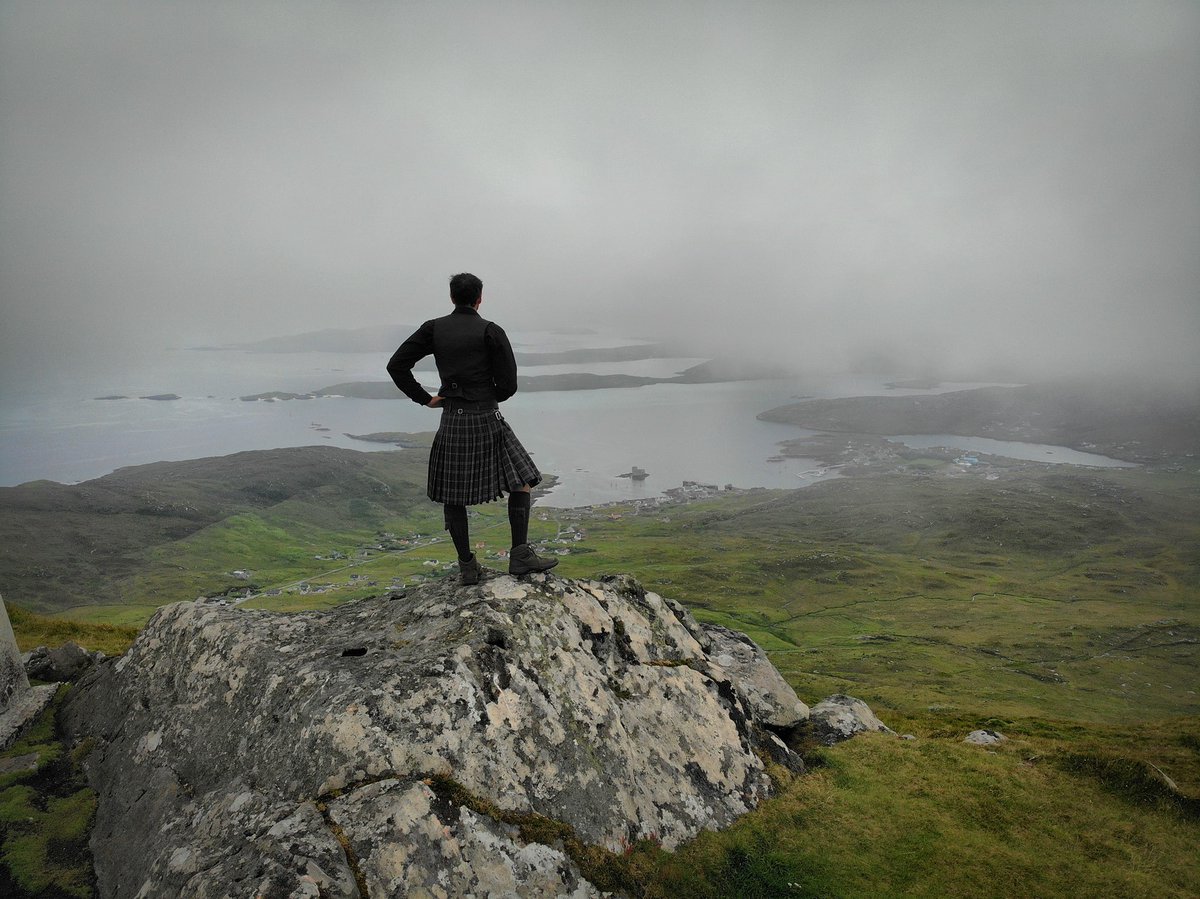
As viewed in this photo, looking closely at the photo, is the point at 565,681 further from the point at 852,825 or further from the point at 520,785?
the point at 852,825

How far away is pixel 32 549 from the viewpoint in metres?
171

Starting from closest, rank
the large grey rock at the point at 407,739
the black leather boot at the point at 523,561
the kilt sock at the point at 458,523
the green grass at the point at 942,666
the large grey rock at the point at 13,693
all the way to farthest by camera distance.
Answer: the large grey rock at the point at 407,739
the green grass at the point at 942,666
the kilt sock at the point at 458,523
the black leather boot at the point at 523,561
the large grey rock at the point at 13,693

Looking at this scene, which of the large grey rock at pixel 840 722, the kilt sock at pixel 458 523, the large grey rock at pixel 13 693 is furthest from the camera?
the large grey rock at pixel 840 722

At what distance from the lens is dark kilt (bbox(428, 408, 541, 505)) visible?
33.2 ft

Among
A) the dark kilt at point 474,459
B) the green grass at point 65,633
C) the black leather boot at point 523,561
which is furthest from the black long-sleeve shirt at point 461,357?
the green grass at point 65,633

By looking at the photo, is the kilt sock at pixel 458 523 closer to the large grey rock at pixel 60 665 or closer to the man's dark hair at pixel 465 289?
the man's dark hair at pixel 465 289

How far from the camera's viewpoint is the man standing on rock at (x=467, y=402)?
970cm

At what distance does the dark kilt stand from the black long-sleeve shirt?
1.43 feet

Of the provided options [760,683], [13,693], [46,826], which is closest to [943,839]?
[760,683]

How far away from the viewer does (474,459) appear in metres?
10.2

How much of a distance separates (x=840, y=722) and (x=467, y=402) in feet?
38.8

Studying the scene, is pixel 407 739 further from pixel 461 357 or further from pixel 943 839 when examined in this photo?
pixel 943 839

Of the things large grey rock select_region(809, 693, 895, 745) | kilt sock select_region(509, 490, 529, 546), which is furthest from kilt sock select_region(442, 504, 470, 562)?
large grey rock select_region(809, 693, 895, 745)

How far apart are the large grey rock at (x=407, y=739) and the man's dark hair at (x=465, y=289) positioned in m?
5.14
